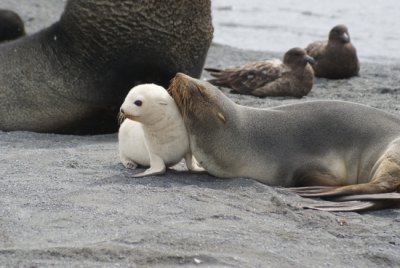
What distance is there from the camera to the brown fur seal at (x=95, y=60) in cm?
715

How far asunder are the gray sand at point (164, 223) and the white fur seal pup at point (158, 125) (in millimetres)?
111

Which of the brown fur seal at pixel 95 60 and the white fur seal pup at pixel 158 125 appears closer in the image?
the white fur seal pup at pixel 158 125

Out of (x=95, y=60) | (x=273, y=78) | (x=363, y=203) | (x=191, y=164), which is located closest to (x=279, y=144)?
(x=191, y=164)

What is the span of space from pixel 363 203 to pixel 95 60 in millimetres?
3170

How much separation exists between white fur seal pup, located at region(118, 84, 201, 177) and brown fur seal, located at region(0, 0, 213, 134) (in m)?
1.87

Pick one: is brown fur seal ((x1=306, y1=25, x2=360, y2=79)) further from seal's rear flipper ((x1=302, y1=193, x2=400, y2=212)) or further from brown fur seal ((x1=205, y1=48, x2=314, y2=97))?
seal's rear flipper ((x1=302, y1=193, x2=400, y2=212))

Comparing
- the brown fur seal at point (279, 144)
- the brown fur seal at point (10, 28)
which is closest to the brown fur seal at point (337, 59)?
the brown fur seal at point (10, 28)

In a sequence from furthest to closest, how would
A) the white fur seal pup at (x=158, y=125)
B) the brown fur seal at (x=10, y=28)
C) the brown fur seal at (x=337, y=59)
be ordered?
1. the brown fur seal at (x=337, y=59)
2. the brown fur seal at (x=10, y=28)
3. the white fur seal pup at (x=158, y=125)

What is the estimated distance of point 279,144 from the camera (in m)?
5.27

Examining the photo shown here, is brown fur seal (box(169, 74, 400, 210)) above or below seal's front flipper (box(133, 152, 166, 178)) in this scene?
above

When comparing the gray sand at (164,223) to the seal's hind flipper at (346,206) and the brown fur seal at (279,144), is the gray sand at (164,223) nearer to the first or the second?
the seal's hind flipper at (346,206)

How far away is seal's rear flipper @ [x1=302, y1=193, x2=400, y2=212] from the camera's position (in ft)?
15.6

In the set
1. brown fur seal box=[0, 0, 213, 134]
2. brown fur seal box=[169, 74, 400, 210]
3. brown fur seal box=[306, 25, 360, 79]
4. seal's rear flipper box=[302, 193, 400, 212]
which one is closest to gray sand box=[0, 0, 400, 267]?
seal's rear flipper box=[302, 193, 400, 212]

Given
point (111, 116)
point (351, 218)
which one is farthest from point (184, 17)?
point (351, 218)
